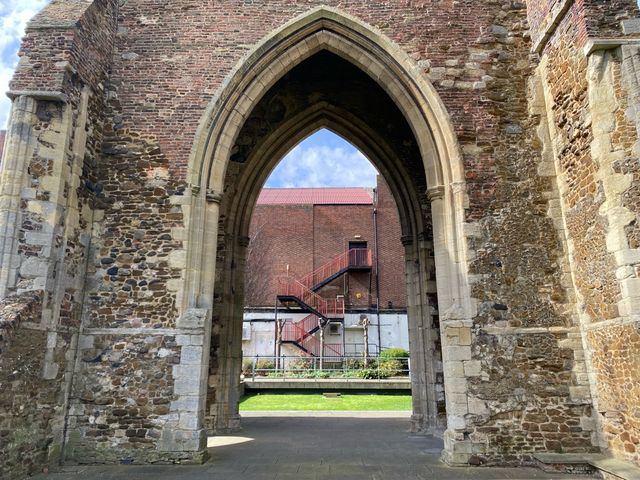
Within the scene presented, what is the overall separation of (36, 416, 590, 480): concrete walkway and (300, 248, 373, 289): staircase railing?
15774 millimetres

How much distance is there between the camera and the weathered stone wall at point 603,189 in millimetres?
5949

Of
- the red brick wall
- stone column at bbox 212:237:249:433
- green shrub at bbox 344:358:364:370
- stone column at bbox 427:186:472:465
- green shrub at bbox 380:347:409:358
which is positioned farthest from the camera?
the red brick wall

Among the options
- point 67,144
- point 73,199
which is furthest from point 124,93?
point 73,199

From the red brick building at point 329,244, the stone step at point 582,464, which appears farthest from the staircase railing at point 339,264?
the stone step at point 582,464

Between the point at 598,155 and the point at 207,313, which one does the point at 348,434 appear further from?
the point at 598,155

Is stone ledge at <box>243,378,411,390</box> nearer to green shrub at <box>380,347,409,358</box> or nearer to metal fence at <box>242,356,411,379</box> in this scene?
metal fence at <box>242,356,411,379</box>

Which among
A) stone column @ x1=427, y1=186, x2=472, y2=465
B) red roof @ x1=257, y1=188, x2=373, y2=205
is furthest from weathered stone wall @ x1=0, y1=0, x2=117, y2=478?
red roof @ x1=257, y1=188, x2=373, y2=205

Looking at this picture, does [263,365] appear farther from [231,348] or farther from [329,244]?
[231,348]

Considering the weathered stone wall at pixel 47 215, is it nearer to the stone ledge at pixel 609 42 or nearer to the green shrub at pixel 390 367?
the stone ledge at pixel 609 42

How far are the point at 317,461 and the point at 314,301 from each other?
58.1 feet

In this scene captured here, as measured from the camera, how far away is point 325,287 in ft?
82.6

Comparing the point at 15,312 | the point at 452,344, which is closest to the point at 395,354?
the point at 452,344

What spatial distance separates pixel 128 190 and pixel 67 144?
1.13m

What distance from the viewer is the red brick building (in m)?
25.1
